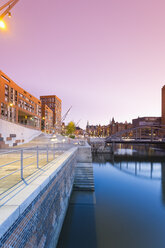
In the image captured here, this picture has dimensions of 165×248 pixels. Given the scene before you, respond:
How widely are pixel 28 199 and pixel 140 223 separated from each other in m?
11.1

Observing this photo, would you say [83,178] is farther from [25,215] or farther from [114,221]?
[25,215]

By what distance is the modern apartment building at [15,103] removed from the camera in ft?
130

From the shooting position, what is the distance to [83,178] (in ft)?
50.5

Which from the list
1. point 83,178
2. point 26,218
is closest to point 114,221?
point 83,178

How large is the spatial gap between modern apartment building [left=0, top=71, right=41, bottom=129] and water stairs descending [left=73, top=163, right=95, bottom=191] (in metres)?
21.3

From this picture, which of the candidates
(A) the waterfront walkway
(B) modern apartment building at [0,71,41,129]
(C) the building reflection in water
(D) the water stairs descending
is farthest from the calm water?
(B) modern apartment building at [0,71,41,129]

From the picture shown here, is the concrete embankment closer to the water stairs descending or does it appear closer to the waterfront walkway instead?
the waterfront walkway

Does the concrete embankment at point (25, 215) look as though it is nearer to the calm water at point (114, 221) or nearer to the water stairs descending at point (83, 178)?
the calm water at point (114, 221)

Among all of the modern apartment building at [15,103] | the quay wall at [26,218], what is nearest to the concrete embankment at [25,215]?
the quay wall at [26,218]

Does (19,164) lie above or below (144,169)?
above

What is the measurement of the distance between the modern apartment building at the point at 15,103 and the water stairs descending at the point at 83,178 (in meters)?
21.3

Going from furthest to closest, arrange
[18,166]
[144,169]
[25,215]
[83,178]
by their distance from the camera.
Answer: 1. [144,169]
2. [83,178]
3. [18,166]
4. [25,215]

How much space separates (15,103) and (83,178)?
140 ft

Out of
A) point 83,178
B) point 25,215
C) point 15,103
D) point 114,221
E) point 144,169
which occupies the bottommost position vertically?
point 144,169
